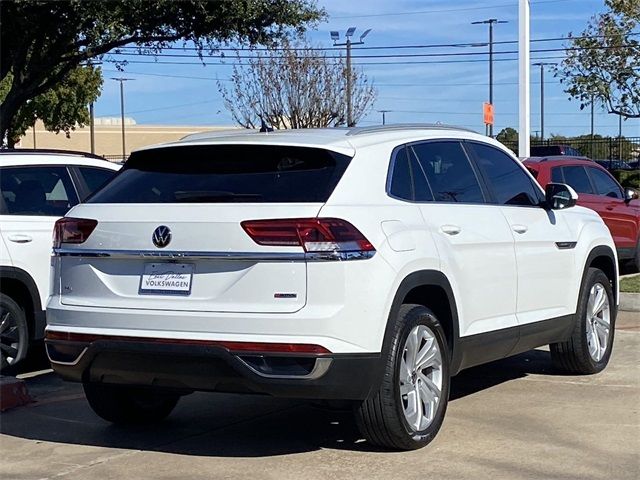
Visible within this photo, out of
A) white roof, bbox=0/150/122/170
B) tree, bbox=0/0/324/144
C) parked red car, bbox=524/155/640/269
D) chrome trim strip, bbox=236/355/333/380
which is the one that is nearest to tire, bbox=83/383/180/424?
chrome trim strip, bbox=236/355/333/380

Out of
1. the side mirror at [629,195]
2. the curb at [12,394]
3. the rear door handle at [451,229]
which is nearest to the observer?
the rear door handle at [451,229]

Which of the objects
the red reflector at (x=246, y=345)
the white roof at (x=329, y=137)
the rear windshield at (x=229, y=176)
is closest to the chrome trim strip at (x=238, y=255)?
the rear windshield at (x=229, y=176)

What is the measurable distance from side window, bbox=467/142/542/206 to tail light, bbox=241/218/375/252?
2.00 meters

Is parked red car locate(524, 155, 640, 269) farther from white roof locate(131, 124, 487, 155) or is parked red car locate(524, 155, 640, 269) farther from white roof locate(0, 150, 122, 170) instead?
white roof locate(131, 124, 487, 155)

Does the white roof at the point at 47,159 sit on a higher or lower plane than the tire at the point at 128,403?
higher

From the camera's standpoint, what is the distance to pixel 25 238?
27.1 ft

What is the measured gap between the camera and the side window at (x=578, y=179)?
46.1 ft

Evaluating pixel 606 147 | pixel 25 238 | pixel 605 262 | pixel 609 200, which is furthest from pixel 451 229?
pixel 606 147

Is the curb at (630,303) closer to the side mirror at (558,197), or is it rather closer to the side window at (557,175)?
the side window at (557,175)

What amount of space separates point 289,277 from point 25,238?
3776 mm

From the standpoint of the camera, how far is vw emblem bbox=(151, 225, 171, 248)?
17.9 feet

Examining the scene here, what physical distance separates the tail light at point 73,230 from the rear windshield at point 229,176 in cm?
17

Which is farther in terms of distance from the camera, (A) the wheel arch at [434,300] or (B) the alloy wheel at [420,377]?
(B) the alloy wheel at [420,377]

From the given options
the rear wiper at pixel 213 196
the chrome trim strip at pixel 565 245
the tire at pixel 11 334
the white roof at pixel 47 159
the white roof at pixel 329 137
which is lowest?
the tire at pixel 11 334
